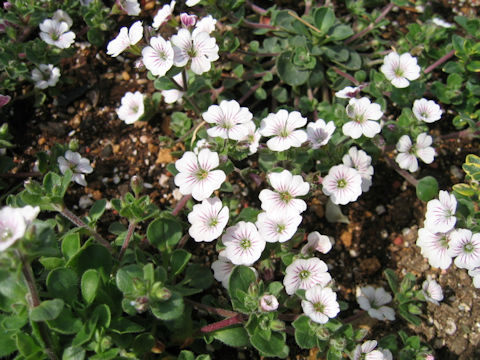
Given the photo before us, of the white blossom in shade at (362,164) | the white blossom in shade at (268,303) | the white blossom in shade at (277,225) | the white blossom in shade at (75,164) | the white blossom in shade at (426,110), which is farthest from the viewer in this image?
the white blossom in shade at (75,164)

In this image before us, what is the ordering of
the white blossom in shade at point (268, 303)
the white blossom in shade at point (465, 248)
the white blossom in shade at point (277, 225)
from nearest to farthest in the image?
the white blossom in shade at point (268, 303), the white blossom in shade at point (277, 225), the white blossom in shade at point (465, 248)

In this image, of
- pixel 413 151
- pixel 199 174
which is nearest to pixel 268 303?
pixel 199 174

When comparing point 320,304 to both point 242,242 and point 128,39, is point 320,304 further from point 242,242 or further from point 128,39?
point 128,39

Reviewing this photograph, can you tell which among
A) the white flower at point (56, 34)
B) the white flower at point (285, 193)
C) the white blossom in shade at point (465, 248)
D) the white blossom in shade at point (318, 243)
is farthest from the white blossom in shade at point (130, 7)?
the white blossom in shade at point (465, 248)

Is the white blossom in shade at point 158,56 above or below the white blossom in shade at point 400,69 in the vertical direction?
above

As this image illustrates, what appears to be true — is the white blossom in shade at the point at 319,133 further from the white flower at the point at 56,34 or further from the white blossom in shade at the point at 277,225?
the white flower at the point at 56,34

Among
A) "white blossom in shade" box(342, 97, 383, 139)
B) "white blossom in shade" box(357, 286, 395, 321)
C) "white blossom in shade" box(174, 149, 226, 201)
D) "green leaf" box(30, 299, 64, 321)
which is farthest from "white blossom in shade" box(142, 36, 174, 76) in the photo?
"white blossom in shade" box(357, 286, 395, 321)
